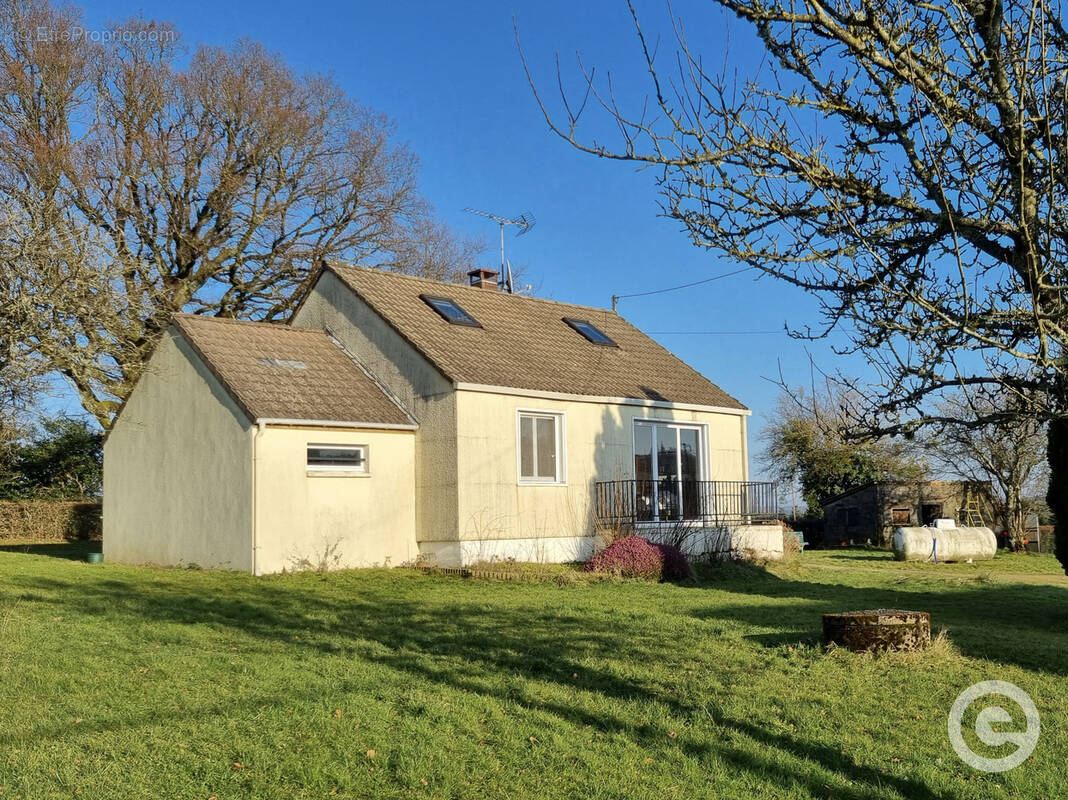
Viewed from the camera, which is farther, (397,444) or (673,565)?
(397,444)

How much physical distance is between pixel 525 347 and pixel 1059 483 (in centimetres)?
1103

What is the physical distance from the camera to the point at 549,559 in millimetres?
18703

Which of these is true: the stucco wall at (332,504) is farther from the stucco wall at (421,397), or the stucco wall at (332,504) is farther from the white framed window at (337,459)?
the stucco wall at (421,397)

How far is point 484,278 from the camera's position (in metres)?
25.7

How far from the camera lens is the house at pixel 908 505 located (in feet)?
108

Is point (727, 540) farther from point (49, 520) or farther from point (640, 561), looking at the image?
point (49, 520)

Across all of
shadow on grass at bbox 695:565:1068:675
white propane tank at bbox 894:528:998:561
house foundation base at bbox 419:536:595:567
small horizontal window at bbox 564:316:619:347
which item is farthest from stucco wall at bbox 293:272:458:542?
white propane tank at bbox 894:528:998:561

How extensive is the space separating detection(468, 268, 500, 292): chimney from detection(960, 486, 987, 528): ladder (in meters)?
18.8

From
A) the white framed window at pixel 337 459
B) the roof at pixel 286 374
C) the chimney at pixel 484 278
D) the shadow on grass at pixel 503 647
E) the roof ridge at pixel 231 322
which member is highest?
the chimney at pixel 484 278

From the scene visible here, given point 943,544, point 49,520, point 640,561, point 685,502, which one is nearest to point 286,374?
point 640,561

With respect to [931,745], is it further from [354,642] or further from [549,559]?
[549,559]

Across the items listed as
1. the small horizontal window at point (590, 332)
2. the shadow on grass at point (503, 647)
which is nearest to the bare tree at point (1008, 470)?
the small horizontal window at point (590, 332)

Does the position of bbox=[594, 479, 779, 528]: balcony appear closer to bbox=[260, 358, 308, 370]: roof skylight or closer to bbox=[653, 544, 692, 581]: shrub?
bbox=[653, 544, 692, 581]: shrub

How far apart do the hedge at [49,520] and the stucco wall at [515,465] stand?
17.2 metres
